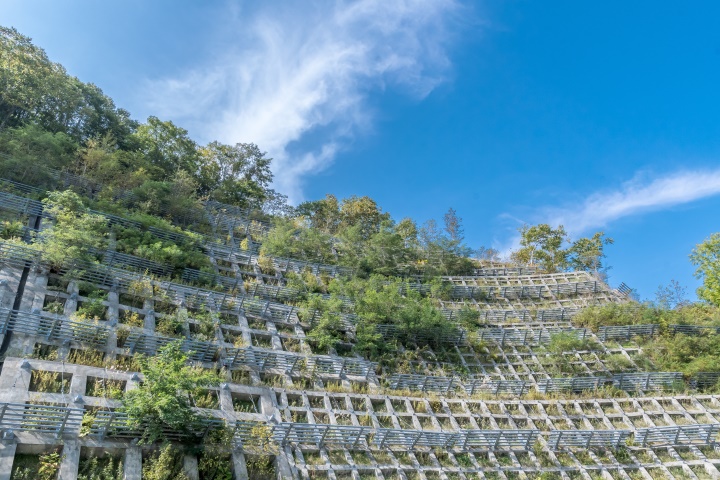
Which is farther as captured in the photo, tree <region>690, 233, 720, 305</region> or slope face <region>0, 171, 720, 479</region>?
tree <region>690, 233, 720, 305</region>

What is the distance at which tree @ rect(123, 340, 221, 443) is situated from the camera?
386 inches

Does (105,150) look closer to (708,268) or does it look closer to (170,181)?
(170,181)

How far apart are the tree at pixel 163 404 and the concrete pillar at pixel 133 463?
267mm

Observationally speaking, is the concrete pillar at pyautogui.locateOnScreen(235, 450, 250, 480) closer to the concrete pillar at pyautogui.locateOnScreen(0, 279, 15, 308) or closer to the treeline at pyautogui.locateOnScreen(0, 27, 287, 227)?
the concrete pillar at pyautogui.locateOnScreen(0, 279, 15, 308)

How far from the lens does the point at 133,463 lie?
9570 millimetres

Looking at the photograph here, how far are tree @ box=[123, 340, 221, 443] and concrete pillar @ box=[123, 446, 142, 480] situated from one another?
0.27 m

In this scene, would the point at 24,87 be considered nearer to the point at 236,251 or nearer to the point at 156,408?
the point at 236,251

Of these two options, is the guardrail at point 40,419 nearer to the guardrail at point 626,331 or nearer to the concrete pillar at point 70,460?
the concrete pillar at point 70,460

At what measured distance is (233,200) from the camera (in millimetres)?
31719

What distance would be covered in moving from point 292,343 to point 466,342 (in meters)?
8.51

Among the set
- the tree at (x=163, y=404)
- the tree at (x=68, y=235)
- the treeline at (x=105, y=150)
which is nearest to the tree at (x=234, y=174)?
the treeline at (x=105, y=150)

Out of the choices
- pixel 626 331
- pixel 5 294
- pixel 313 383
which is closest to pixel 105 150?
pixel 5 294

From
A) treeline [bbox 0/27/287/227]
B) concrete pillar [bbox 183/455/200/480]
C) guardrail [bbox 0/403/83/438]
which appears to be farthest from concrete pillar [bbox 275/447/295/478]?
treeline [bbox 0/27/287/227]

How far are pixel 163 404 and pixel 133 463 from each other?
56.3 inches
